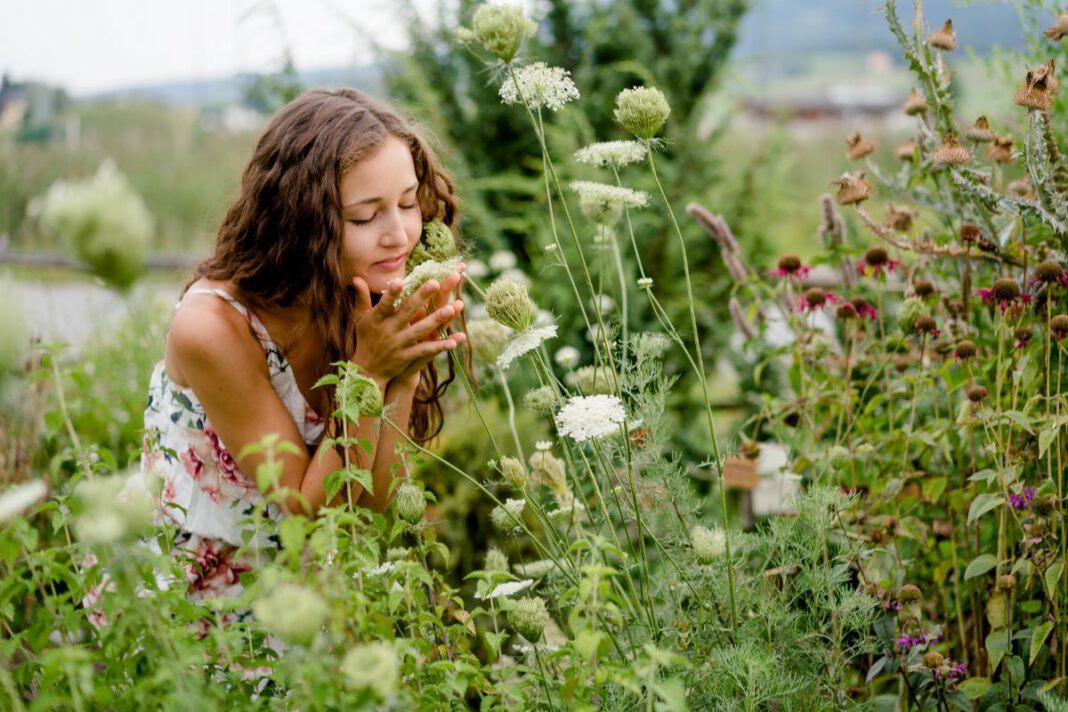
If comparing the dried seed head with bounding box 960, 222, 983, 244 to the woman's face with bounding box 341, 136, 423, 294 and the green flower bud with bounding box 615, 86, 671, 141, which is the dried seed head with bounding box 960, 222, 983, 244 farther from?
the woman's face with bounding box 341, 136, 423, 294

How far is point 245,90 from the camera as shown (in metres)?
4.44

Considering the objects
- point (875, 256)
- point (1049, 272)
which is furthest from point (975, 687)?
point (875, 256)

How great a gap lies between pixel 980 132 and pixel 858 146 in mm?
376

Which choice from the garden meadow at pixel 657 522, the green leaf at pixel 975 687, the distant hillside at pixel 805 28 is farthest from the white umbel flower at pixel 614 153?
the distant hillside at pixel 805 28

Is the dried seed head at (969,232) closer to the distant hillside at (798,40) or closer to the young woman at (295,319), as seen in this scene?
the distant hillside at (798,40)

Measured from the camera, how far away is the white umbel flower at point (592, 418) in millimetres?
1182

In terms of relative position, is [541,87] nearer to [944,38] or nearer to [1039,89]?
[1039,89]

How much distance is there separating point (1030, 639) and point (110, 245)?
1535mm

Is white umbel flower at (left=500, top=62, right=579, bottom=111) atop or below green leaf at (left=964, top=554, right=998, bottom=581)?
atop

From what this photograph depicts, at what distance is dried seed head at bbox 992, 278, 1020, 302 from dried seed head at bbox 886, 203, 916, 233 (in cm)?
58

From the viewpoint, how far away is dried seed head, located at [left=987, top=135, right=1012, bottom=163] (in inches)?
73.8

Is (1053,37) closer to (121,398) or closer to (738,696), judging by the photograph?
(738,696)

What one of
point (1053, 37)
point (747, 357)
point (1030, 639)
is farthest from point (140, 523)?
point (747, 357)

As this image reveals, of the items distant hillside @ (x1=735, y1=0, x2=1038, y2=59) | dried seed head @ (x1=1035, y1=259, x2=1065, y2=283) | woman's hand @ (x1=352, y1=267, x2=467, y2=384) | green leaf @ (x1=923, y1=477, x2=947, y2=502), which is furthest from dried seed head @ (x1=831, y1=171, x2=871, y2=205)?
distant hillside @ (x1=735, y1=0, x2=1038, y2=59)
